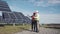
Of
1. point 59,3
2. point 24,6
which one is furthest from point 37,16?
point 59,3

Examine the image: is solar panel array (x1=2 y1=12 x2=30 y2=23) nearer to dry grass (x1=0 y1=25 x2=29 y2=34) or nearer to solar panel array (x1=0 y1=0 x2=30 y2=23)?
solar panel array (x1=0 y1=0 x2=30 y2=23)

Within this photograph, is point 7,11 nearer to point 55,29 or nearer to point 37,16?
point 37,16

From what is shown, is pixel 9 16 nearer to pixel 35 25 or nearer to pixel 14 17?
pixel 14 17

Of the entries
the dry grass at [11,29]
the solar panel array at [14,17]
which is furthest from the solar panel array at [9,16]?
the dry grass at [11,29]

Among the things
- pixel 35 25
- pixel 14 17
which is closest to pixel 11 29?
pixel 14 17

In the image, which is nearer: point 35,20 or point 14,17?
point 35,20

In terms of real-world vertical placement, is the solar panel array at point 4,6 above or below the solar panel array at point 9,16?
above

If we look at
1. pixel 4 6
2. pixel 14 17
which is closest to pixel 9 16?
pixel 14 17

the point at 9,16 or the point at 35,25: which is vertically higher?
the point at 9,16

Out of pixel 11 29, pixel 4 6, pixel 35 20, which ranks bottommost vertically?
pixel 11 29

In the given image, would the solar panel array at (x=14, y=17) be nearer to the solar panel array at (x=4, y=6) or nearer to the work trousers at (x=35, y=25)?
the solar panel array at (x=4, y=6)

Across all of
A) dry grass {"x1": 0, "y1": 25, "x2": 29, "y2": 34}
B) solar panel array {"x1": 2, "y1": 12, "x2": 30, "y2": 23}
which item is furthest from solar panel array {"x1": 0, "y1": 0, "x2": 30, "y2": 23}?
dry grass {"x1": 0, "y1": 25, "x2": 29, "y2": 34}

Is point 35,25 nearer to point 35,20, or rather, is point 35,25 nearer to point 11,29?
point 35,20

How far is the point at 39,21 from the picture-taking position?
11.3 feet
